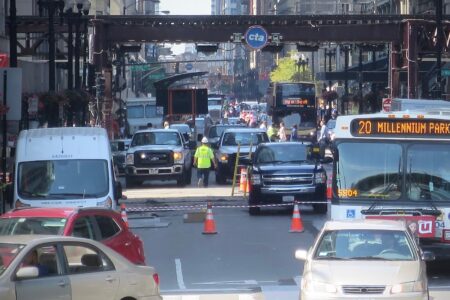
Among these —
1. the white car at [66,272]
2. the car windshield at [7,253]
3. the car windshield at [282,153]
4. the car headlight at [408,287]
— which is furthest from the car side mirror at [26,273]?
the car windshield at [282,153]

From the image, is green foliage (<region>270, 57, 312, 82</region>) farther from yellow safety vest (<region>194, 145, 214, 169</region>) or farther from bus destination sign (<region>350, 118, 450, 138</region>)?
bus destination sign (<region>350, 118, 450, 138</region>)

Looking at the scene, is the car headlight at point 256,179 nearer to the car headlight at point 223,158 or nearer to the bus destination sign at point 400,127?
the car headlight at point 223,158

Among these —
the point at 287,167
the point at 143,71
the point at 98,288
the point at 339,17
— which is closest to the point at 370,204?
the point at 98,288

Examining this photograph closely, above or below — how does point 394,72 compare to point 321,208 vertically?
above

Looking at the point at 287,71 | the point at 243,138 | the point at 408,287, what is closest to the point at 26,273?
the point at 408,287

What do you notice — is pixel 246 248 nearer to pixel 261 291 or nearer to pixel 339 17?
pixel 261 291

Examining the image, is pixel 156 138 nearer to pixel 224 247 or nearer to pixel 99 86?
pixel 99 86

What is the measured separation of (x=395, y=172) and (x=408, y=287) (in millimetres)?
5182

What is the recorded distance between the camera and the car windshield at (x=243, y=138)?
1590 inches

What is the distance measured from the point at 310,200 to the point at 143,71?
95551mm

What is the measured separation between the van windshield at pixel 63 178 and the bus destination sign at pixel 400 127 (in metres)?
5.10

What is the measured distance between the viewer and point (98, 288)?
11.4m

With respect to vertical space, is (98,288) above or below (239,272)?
above

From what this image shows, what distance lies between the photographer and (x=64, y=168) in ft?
69.1
